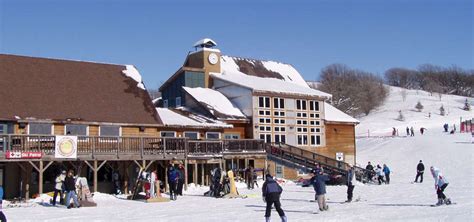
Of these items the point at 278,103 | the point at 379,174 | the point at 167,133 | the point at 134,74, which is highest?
the point at 134,74

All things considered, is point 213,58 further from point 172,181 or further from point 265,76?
point 172,181

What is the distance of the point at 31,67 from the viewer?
1163 inches

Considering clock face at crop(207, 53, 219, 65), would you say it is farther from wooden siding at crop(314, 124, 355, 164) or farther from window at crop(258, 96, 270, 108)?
wooden siding at crop(314, 124, 355, 164)

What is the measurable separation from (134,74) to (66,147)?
9495mm

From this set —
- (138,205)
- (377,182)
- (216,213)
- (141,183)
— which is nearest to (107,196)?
(141,183)

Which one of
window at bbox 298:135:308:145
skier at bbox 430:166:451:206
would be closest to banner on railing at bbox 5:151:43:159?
skier at bbox 430:166:451:206

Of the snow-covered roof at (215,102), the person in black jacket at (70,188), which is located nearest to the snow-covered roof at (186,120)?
the snow-covered roof at (215,102)

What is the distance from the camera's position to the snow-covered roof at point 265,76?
3894 centimetres

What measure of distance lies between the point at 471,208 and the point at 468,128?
48866mm

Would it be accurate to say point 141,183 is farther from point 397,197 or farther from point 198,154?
point 397,197

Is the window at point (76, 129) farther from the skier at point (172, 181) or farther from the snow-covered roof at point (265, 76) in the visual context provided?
the snow-covered roof at point (265, 76)

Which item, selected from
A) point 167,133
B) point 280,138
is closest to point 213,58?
point 280,138

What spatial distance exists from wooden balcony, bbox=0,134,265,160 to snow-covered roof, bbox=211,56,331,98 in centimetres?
826

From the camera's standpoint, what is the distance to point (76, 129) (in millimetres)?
27812
